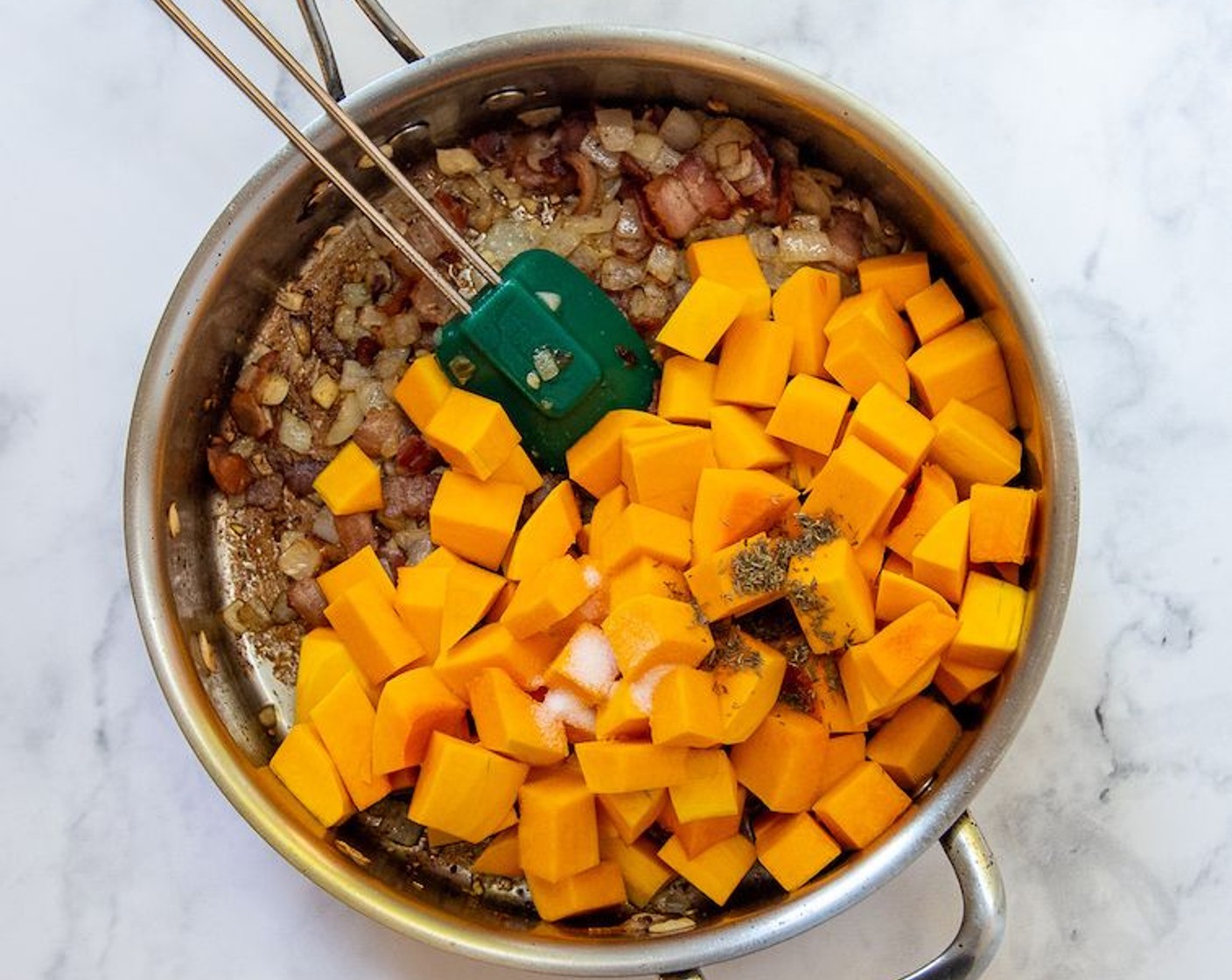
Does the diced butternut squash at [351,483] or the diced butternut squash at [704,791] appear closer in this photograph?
the diced butternut squash at [704,791]

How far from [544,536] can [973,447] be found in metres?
0.44

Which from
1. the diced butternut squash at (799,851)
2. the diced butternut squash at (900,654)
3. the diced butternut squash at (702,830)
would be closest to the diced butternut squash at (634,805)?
the diced butternut squash at (702,830)

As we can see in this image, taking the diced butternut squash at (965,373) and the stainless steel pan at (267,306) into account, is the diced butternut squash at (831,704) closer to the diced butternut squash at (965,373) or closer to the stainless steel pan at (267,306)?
the stainless steel pan at (267,306)

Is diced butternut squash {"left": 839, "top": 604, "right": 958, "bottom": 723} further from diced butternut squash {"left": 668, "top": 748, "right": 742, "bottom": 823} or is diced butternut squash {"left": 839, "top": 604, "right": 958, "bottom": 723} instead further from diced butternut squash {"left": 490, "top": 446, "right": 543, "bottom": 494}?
diced butternut squash {"left": 490, "top": 446, "right": 543, "bottom": 494}

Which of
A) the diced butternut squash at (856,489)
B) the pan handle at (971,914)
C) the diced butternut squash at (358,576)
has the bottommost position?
the pan handle at (971,914)

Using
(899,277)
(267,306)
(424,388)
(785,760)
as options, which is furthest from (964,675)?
(267,306)

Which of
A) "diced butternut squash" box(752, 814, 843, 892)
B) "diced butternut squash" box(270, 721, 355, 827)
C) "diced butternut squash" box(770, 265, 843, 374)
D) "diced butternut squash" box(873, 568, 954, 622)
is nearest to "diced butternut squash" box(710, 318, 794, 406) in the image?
"diced butternut squash" box(770, 265, 843, 374)

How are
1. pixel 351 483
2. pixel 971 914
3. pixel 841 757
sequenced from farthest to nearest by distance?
pixel 351 483, pixel 841 757, pixel 971 914

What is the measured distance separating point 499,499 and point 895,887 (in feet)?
1.99

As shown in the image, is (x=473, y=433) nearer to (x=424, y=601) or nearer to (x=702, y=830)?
(x=424, y=601)

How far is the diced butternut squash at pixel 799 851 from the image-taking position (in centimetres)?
128

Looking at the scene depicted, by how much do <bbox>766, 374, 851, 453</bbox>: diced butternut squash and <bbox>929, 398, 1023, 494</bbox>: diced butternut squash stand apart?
10 centimetres

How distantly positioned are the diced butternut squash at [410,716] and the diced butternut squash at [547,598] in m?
0.10

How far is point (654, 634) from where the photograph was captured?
1.23 meters
